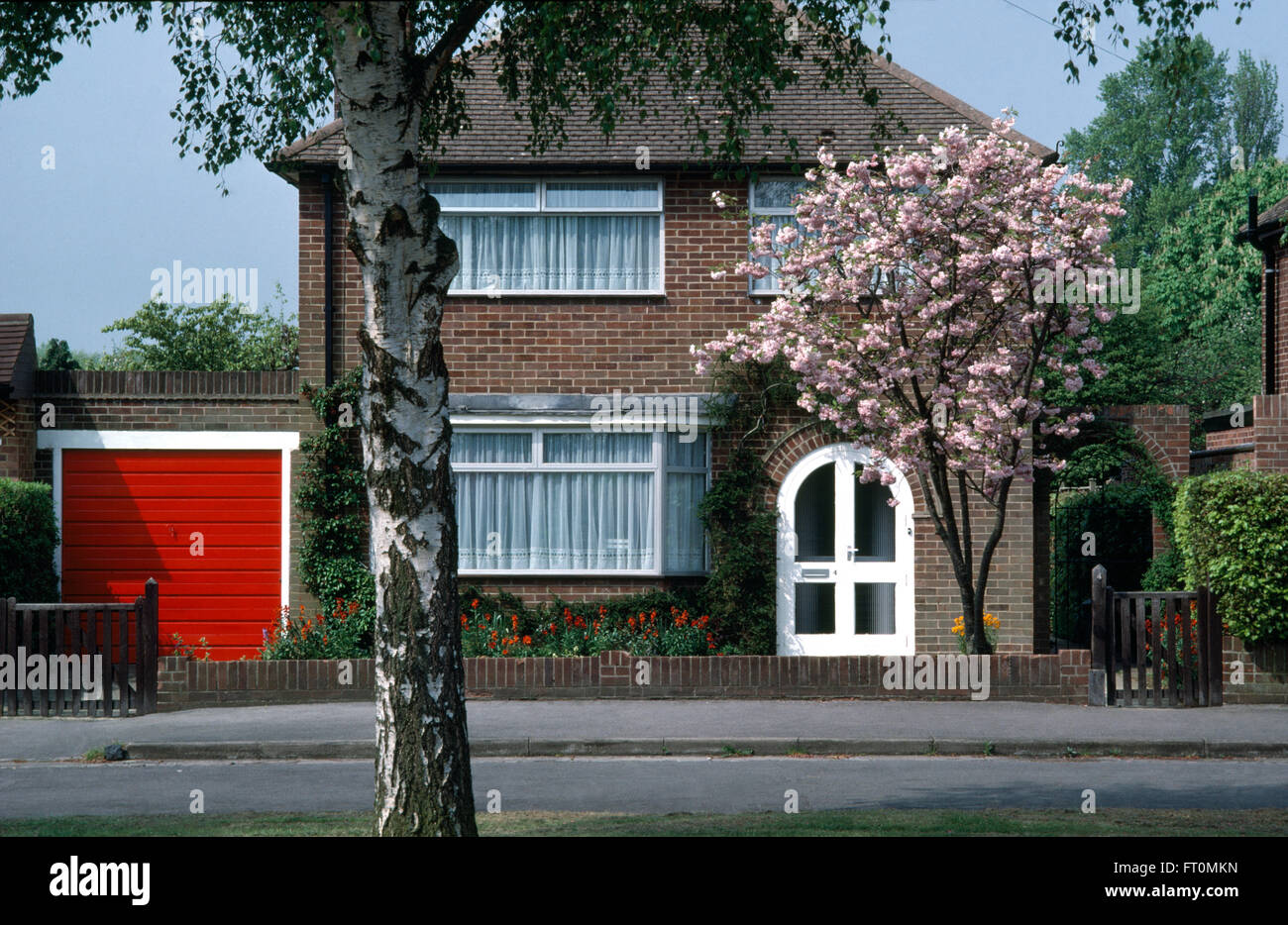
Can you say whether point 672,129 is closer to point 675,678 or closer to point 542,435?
point 542,435

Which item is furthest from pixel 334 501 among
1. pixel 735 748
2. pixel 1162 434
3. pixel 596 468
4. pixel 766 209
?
pixel 1162 434

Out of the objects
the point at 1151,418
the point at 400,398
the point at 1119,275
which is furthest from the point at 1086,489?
the point at 400,398

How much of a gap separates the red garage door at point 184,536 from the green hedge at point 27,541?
62cm

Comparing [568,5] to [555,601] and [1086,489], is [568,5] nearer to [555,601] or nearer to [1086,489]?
[555,601]

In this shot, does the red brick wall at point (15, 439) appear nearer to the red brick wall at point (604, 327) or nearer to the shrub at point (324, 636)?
the red brick wall at point (604, 327)

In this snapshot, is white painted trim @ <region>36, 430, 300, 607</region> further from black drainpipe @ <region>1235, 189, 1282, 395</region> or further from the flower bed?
black drainpipe @ <region>1235, 189, 1282, 395</region>

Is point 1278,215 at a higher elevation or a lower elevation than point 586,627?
higher

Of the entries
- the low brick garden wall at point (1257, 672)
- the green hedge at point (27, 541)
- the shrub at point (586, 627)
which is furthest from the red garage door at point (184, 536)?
the low brick garden wall at point (1257, 672)

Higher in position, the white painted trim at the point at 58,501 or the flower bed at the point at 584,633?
the white painted trim at the point at 58,501

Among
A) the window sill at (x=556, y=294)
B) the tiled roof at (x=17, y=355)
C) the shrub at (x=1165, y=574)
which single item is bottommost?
the shrub at (x=1165, y=574)

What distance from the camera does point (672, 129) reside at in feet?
56.2

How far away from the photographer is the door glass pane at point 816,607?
1686 cm

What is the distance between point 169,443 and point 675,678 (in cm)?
728

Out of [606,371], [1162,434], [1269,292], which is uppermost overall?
[1269,292]
